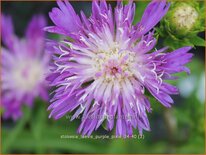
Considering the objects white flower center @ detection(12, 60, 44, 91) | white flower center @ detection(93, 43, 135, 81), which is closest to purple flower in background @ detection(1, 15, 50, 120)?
white flower center @ detection(12, 60, 44, 91)

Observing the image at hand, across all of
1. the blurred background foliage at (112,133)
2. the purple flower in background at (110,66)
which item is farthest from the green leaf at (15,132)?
the purple flower in background at (110,66)

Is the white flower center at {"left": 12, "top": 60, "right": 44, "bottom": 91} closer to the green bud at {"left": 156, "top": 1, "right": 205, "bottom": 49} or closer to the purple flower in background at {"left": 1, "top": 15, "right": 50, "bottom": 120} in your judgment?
the purple flower in background at {"left": 1, "top": 15, "right": 50, "bottom": 120}

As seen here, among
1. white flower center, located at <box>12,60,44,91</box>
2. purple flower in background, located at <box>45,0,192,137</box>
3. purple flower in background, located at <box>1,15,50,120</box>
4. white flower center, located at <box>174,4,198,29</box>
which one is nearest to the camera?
purple flower in background, located at <box>45,0,192,137</box>

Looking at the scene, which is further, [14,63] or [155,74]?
[14,63]

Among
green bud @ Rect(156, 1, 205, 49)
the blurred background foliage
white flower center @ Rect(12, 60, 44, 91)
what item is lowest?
the blurred background foliage

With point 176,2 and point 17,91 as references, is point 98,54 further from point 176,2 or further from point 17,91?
point 17,91

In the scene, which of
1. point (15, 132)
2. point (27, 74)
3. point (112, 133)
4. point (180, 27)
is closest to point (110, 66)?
point (180, 27)

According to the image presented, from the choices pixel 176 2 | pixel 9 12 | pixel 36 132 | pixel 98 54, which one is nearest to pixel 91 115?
pixel 98 54

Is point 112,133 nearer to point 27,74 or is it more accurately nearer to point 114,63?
point 27,74
